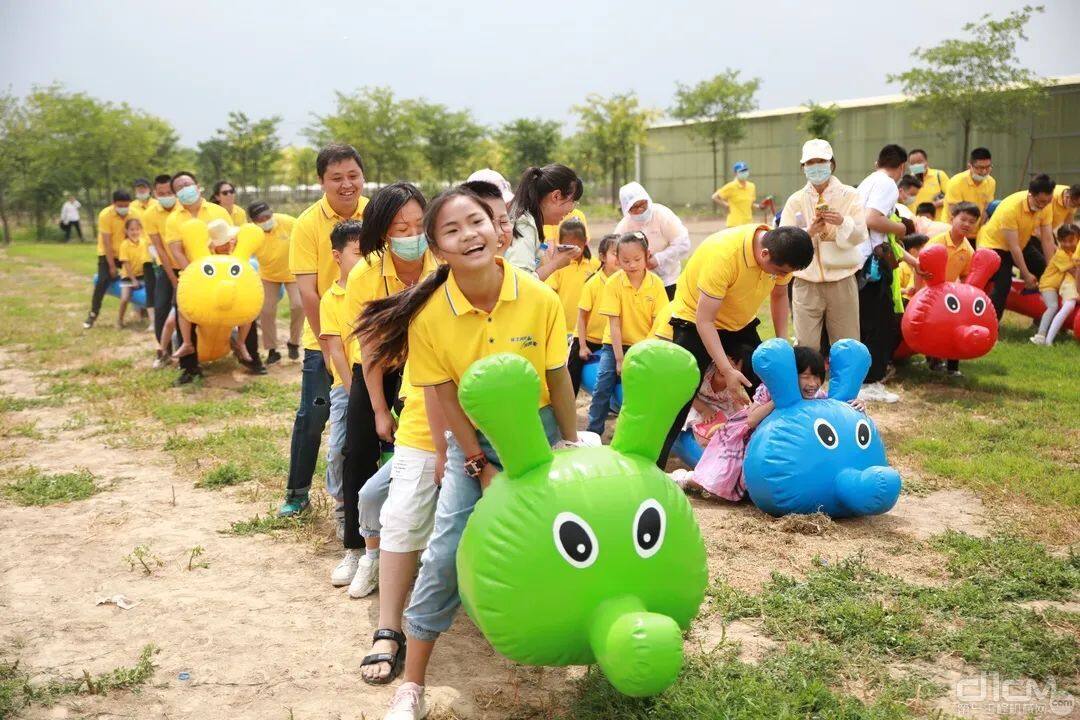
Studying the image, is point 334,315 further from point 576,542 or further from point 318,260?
point 576,542

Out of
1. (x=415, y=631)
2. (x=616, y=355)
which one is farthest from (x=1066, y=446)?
(x=415, y=631)

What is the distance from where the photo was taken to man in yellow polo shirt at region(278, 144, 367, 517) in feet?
16.0

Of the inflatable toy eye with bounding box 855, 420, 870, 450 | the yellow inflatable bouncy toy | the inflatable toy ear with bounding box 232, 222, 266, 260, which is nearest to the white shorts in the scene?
the inflatable toy eye with bounding box 855, 420, 870, 450

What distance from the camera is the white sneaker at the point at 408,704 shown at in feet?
10.3

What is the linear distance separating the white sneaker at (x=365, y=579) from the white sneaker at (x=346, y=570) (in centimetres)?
10

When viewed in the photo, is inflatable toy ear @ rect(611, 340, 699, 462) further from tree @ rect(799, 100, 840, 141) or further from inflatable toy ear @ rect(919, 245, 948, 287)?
tree @ rect(799, 100, 840, 141)

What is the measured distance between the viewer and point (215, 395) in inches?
346

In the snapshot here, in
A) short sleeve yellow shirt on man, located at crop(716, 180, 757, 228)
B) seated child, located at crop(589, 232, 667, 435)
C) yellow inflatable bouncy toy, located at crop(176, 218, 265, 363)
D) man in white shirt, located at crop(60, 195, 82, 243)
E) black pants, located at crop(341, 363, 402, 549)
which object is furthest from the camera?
man in white shirt, located at crop(60, 195, 82, 243)

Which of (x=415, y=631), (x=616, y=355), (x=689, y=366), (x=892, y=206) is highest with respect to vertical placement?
(x=892, y=206)

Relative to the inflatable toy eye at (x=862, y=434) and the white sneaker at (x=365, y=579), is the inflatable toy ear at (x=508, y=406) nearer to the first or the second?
the white sneaker at (x=365, y=579)

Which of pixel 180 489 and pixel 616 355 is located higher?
pixel 616 355

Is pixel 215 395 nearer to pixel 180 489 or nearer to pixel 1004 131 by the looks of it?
pixel 180 489

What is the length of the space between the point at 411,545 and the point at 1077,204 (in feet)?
30.5

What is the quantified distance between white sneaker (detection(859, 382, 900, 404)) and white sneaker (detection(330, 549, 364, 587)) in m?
4.84
